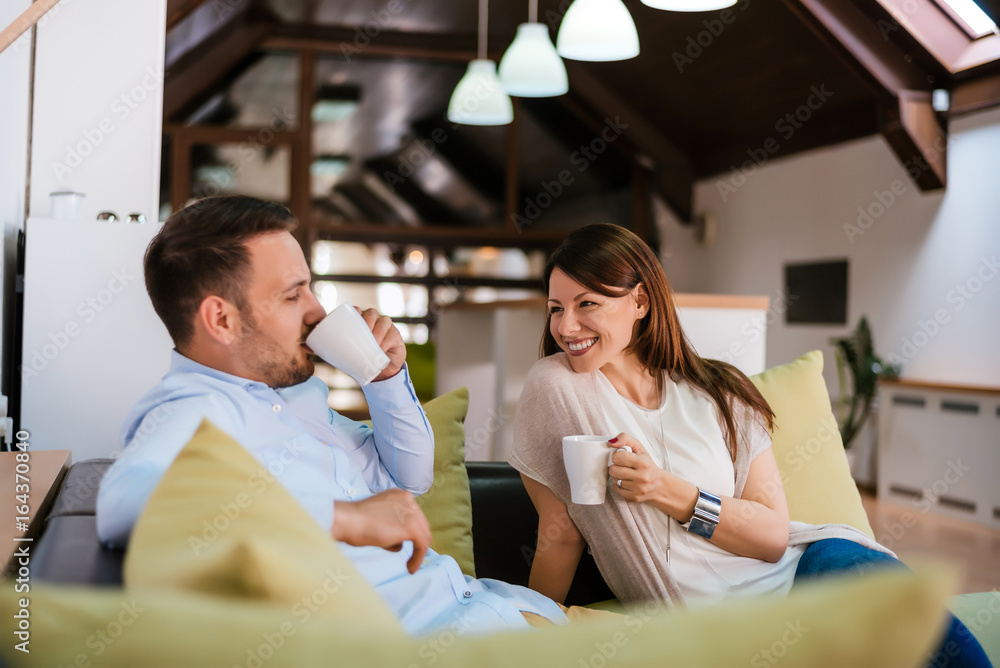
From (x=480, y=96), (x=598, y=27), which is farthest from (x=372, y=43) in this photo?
(x=598, y=27)

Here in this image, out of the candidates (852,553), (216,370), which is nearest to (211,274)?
(216,370)

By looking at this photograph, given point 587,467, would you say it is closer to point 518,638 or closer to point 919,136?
point 518,638

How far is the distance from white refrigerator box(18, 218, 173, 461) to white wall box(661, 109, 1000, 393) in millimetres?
4740

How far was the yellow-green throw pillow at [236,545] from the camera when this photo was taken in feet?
2.09

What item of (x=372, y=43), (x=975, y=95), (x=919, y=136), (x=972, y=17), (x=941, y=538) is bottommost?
(x=941, y=538)

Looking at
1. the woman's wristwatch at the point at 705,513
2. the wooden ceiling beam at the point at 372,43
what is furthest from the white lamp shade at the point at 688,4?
the wooden ceiling beam at the point at 372,43

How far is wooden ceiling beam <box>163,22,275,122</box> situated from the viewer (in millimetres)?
7066

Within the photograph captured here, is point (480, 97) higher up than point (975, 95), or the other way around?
point (975, 95)

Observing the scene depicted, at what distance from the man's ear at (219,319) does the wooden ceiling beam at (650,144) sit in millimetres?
7173

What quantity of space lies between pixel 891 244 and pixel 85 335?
5232 mm

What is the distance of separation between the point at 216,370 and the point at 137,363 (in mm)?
1410

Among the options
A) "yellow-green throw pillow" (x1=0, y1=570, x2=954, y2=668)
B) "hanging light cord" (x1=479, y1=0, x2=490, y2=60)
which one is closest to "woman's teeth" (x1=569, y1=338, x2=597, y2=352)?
Answer: "yellow-green throw pillow" (x1=0, y1=570, x2=954, y2=668)

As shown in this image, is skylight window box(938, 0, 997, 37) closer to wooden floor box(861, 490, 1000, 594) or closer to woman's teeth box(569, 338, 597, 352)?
wooden floor box(861, 490, 1000, 594)

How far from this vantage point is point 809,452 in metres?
1.83
